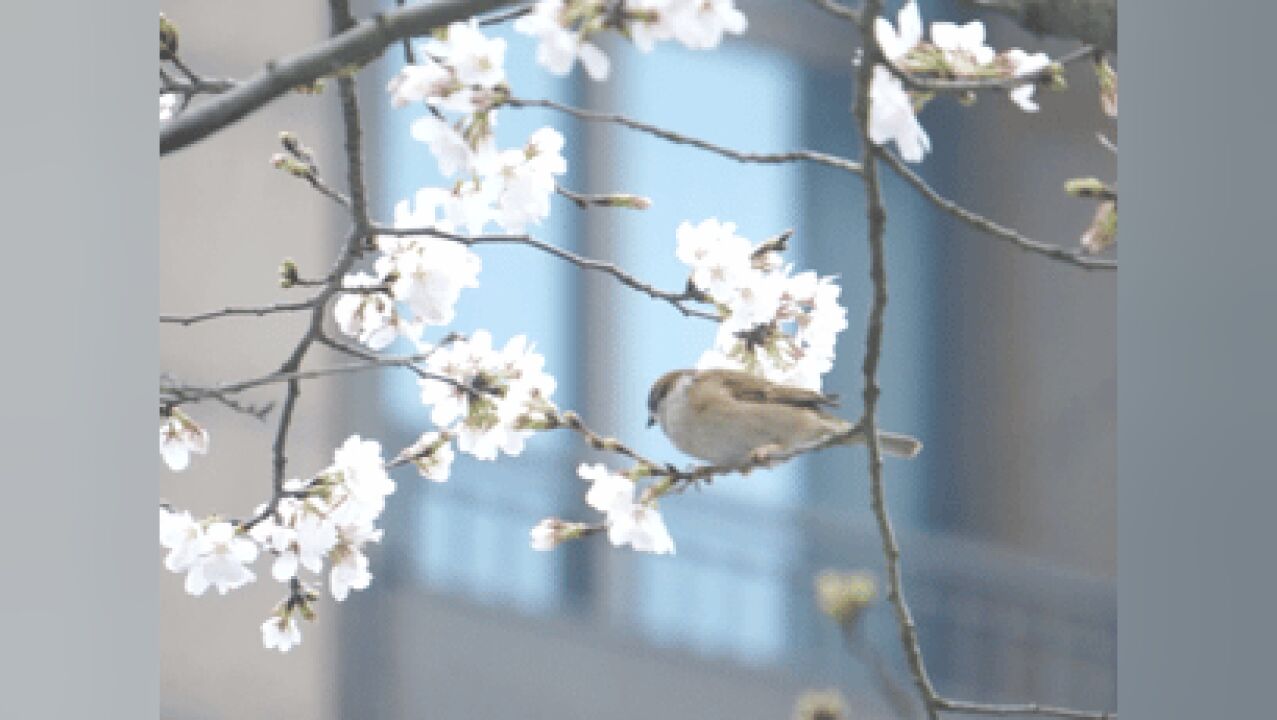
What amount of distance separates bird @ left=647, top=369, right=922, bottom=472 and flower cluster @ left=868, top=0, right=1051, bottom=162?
0.30m

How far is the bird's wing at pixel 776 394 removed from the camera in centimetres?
182

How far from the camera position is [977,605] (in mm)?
1766

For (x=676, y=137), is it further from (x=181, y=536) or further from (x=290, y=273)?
(x=181, y=536)

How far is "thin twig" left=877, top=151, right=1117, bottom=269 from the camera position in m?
1.75

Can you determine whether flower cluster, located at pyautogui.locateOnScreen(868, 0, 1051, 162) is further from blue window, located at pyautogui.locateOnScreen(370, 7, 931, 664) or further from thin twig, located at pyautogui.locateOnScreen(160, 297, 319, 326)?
thin twig, located at pyautogui.locateOnScreen(160, 297, 319, 326)

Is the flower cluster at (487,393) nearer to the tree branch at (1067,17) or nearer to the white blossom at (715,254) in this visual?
the white blossom at (715,254)

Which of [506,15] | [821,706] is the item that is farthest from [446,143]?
[821,706]

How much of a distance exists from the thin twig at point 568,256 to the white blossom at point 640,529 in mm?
233

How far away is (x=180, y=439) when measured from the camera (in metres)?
2.12

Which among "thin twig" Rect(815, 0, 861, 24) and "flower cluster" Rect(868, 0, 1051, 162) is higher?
"thin twig" Rect(815, 0, 861, 24)

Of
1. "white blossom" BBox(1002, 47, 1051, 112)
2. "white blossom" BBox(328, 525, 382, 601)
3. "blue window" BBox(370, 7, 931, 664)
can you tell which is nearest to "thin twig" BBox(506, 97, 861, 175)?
"blue window" BBox(370, 7, 931, 664)

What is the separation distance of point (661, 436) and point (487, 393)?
23cm

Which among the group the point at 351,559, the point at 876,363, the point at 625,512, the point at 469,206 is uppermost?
the point at 469,206

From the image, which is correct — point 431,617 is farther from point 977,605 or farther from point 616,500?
point 977,605
